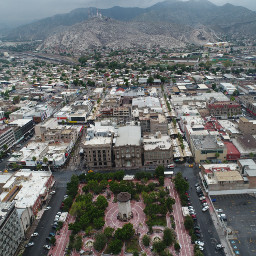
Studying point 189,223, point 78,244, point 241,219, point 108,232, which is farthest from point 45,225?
point 241,219

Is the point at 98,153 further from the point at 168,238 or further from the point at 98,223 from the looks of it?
the point at 168,238

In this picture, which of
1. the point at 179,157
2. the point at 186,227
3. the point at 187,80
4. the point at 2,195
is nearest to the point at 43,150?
the point at 2,195

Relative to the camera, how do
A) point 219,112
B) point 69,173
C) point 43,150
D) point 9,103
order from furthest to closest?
1. point 9,103
2. point 219,112
3. point 43,150
4. point 69,173

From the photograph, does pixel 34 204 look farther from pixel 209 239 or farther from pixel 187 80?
pixel 187 80

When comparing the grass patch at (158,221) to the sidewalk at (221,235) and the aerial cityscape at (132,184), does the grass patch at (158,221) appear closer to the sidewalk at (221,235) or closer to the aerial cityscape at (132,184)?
the aerial cityscape at (132,184)

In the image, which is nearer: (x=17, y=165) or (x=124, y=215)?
(x=124, y=215)

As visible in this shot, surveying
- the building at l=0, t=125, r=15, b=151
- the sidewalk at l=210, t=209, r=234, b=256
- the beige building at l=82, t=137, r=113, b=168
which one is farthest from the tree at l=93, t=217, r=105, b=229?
the building at l=0, t=125, r=15, b=151

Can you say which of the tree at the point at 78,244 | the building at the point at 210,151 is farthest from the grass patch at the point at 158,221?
the building at the point at 210,151
